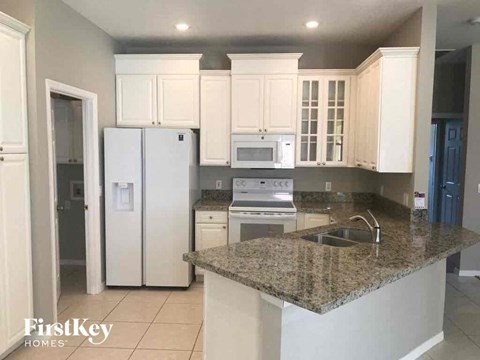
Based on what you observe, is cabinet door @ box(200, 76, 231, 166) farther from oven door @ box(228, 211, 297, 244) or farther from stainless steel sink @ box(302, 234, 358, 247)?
stainless steel sink @ box(302, 234, 358, 247)

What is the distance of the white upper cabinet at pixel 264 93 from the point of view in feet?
13.7

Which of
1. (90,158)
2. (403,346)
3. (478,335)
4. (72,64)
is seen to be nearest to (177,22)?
(72,64)

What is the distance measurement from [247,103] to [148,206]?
5.27 feet

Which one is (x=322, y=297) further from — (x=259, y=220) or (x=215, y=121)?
(x=215, y=121)

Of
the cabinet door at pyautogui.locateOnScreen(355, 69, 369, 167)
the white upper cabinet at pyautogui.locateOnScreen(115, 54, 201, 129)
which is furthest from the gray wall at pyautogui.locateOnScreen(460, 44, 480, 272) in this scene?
the white upper cabinet at pyautogui.locateOnScreen(115, 54, 201, 129)

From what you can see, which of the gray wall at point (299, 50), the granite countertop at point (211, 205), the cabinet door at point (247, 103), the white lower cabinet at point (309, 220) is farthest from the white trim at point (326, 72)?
the granite countertop at point (211, 205)

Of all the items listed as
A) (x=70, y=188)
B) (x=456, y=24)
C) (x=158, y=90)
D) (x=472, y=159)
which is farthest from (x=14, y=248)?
(x=472, y=159)

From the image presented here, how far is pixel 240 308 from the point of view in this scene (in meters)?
1.97

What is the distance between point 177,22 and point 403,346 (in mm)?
3442

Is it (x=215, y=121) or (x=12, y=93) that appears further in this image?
(x=215, y=121)

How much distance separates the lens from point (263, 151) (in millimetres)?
4254

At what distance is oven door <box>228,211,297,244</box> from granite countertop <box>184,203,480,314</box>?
1200mm

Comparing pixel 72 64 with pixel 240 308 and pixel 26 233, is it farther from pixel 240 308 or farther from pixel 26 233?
pixel 240 308

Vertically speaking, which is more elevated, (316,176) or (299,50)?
(299,50)
